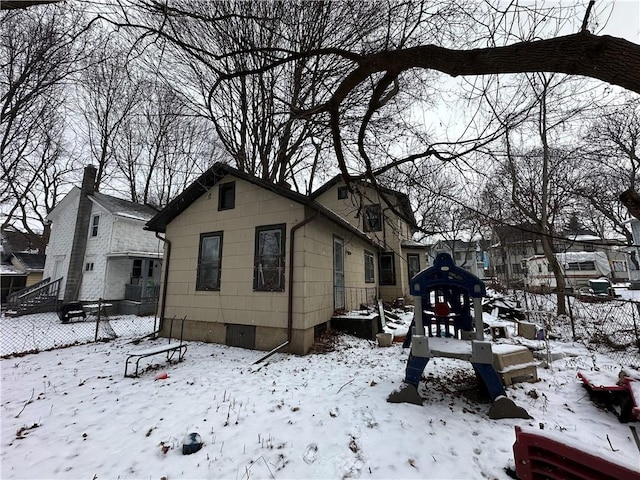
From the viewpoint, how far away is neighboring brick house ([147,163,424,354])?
6.63m

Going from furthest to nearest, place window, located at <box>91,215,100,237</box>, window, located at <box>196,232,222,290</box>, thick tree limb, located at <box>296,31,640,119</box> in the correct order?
window, located at <box>91,215,100,237</box> < window, located at <box>196,232,222,290</box> < thick tree limb, located at <box>296,31,640,119</box>

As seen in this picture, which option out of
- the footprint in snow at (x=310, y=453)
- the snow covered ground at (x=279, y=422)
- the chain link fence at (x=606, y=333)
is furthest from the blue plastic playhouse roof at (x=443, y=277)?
the chain link fence at (x=606, y=333)

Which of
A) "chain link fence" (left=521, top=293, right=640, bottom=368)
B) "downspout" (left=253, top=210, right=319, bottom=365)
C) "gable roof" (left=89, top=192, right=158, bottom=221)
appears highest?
"gable roof" (left=89, top=192, right=158, bottom=221)

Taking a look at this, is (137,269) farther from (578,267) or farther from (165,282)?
(578,267)

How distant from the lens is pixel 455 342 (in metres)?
4.33

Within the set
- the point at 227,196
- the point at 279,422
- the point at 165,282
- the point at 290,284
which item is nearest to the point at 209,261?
the point at 165,282

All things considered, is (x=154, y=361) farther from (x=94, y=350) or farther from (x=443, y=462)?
(x=443, y=462)

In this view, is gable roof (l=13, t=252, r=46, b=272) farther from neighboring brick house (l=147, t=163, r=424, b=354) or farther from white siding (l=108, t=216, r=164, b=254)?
neighboring brick house (l=147, t=163, r=424, b=354)

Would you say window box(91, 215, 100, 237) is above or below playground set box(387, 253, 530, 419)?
above

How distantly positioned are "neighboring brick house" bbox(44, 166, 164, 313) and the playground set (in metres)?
15.7

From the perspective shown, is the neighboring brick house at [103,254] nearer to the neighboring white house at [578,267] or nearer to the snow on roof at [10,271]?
the snow on roof at [10,271]

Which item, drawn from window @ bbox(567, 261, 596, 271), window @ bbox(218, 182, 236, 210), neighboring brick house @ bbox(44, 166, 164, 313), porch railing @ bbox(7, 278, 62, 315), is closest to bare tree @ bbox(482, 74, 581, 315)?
window @ bbox(218, 182, 236, 210)

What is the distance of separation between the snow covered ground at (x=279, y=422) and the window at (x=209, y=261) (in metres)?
2.49

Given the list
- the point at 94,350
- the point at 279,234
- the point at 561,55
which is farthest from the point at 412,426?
the point at 94,350
